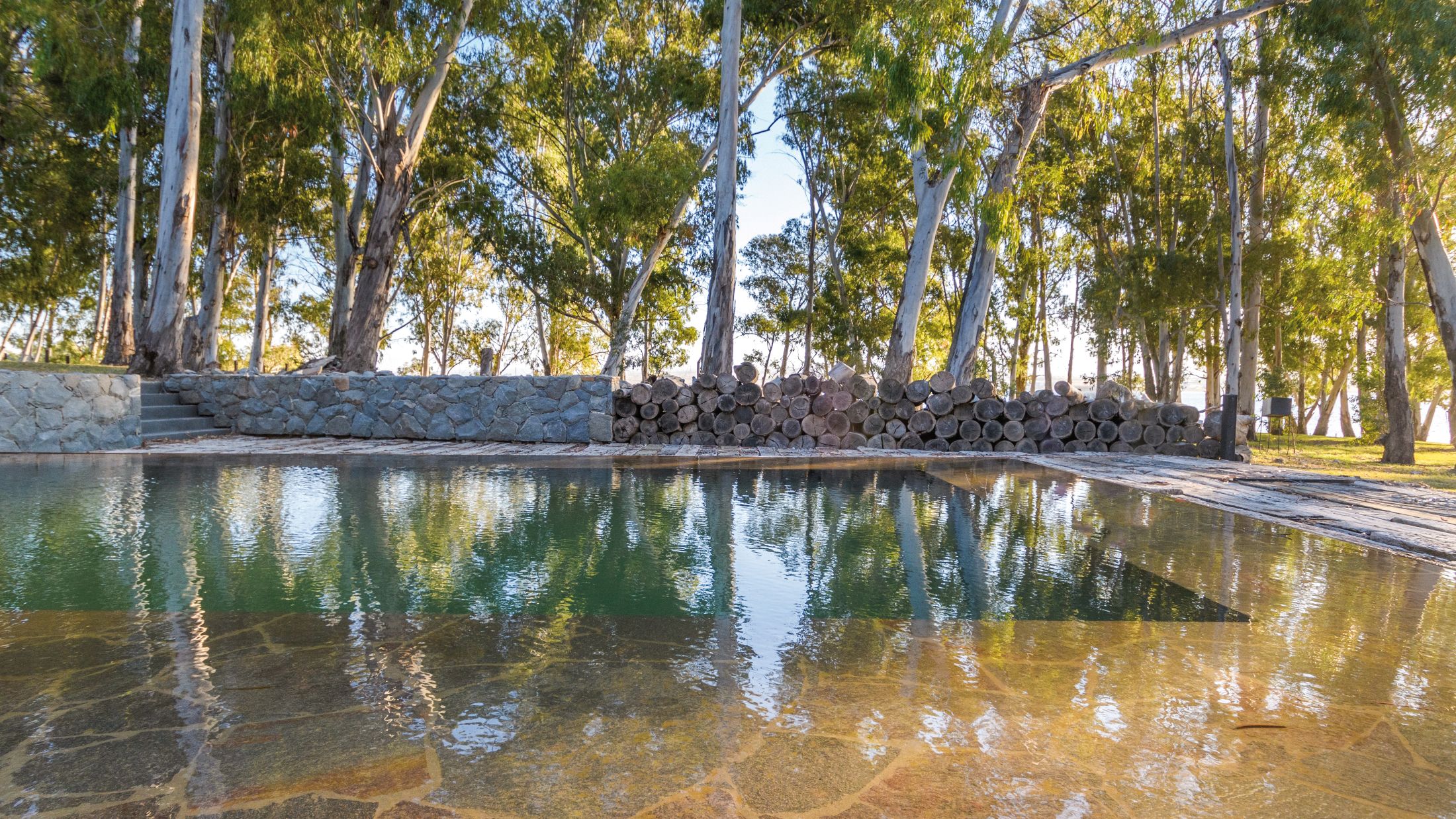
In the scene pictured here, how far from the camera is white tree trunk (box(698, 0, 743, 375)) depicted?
13.0m

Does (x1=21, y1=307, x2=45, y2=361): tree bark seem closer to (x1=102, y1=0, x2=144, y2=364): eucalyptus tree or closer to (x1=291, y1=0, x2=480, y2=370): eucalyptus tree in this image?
(x1=102, y1=0, x2=144, y2=364): eucalyptus tree

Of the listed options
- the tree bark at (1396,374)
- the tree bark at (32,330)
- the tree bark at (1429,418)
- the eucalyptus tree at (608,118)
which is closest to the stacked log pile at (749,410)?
the eucalyptus tree at (608,118)

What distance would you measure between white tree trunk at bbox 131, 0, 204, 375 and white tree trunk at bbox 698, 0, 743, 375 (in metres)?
8.25

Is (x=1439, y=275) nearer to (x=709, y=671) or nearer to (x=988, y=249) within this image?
(x=988, y=249)

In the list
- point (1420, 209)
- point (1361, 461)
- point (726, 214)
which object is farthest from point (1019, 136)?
point (1361, 461)

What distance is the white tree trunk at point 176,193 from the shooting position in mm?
11883

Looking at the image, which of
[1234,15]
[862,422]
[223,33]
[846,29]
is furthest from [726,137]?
[223,33]

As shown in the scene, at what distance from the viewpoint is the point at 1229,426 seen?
9.83 meters

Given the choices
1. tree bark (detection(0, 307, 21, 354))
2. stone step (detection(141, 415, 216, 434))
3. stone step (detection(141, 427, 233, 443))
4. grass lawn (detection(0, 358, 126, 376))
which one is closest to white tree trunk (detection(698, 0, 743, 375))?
stone step (detection(141, 427, 233, 443))

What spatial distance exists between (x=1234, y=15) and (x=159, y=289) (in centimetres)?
1666

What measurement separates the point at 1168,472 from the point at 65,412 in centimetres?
1268

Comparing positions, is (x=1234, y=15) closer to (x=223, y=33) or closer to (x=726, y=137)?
(x=726, y=137)

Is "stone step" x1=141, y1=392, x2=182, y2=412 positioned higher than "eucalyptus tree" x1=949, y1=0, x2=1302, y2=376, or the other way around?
"eucalyptus tree" x1=949, y1=0, x2=1302, y2=376

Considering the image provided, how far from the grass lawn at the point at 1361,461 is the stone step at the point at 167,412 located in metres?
15.0
